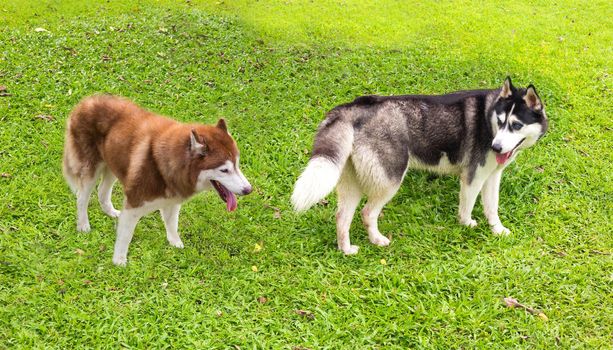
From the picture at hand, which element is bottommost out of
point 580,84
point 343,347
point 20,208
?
point 20,208

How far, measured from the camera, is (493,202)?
5.45 m

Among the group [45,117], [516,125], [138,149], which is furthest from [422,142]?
[45,117]

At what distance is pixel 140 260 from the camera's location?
492 centimetres

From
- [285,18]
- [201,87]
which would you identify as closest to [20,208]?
[201,87]

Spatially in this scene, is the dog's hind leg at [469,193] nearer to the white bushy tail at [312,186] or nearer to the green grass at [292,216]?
the green grass at [292,216]

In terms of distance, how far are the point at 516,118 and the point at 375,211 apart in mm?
1615

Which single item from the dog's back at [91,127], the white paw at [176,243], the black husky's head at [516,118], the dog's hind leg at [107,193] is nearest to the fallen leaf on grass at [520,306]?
the black husky's head at [516,118]

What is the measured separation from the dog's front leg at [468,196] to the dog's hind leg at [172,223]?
116 inches

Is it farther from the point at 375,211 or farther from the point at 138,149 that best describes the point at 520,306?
the point at 138,149

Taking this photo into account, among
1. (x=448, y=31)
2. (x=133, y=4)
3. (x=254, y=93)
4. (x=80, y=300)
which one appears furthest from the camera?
(x=133, y=4)

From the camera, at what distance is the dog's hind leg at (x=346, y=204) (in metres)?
5.02

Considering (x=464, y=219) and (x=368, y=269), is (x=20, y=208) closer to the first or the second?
(x=368, y=269)

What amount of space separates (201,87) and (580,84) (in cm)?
619

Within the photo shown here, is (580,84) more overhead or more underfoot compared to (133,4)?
more overhead
